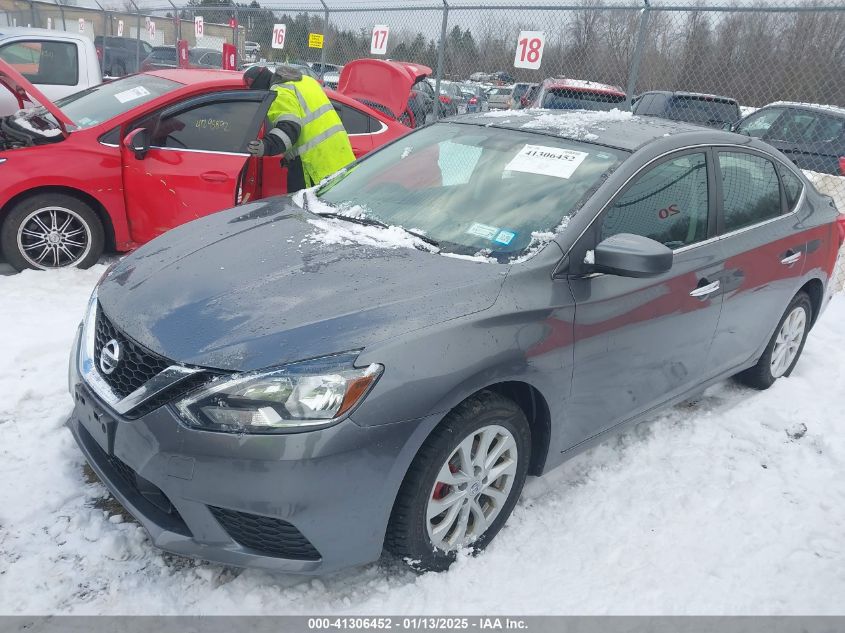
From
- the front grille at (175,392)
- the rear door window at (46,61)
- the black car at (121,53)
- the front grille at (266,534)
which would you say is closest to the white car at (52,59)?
the rear door window at (46,61)

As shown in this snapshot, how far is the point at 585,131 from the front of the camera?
3404 millimetres

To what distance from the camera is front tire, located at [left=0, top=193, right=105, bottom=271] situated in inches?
200

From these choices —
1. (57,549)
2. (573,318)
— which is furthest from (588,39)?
(57,549)

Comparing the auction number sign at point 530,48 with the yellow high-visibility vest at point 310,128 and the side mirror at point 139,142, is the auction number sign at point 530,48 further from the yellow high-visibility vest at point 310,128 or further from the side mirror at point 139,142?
the side mirror at point 139,142

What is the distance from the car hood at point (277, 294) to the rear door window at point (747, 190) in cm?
161

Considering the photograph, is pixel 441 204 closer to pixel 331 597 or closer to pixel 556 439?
pixel 556 439

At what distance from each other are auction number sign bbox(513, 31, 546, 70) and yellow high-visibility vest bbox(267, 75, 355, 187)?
407 cm

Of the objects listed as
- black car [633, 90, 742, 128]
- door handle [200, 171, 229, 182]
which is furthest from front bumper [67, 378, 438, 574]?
black car [633, 90, 742, 128]

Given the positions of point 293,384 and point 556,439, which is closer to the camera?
point 293,384

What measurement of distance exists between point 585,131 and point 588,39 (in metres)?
6.15

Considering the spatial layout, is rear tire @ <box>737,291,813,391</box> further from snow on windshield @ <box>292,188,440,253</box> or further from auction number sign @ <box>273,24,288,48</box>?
auction number sign @ <box>273,24,288,48</box>

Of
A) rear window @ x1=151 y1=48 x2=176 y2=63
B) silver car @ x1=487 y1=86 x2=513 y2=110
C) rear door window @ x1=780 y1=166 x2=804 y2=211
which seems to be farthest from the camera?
rear window @ x1=151 y1=48 x2=176 y2=63

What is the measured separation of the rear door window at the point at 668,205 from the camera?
3006mm

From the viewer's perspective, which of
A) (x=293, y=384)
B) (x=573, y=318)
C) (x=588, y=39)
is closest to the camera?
(x=293, y=384)
